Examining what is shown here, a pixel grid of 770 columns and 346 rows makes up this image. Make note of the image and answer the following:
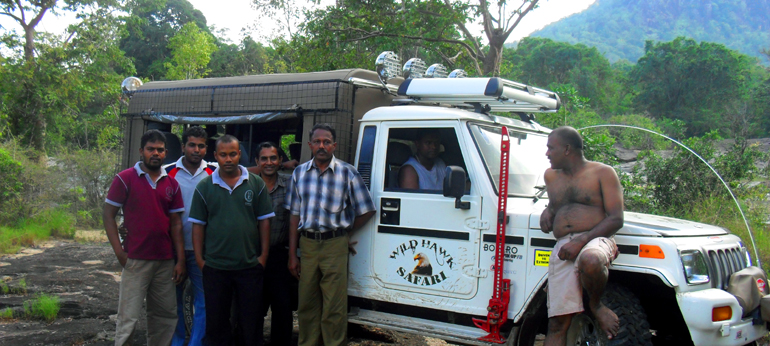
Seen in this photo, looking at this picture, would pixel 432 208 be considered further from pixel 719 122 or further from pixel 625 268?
pixel 719 122

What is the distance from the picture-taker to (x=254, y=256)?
14.3ft

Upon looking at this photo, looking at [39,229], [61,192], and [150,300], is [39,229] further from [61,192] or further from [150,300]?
[150,300]

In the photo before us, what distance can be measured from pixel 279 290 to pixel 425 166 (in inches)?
60.6

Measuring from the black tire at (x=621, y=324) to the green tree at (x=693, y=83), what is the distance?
1470 inches

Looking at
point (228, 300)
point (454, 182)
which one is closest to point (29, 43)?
point (228, 300)

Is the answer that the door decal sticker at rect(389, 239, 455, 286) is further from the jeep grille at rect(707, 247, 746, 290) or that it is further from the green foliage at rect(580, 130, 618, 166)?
the green foliage at rect(580, 130, 618, 166)

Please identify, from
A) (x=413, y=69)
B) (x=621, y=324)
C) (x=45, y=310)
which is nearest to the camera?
(x=621, y=324)

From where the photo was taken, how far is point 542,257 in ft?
12.6

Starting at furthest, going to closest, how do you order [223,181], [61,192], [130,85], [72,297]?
[61,192] → [72,297] → [130,85] → [223,181]

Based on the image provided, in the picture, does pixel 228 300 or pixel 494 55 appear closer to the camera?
pixel 228 300

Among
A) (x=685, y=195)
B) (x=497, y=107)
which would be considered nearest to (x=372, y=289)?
(x=497, y=107)

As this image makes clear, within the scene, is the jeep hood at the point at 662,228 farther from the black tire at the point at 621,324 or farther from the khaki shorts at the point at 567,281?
the black tire at the point at 621,324

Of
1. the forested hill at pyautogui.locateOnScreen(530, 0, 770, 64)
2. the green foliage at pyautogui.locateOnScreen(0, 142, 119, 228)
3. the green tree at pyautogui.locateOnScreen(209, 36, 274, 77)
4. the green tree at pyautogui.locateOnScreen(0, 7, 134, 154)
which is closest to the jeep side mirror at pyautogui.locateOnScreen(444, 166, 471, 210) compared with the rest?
the green foliage at pyautogui.locateOnScreen(0, 142, 119, 228)

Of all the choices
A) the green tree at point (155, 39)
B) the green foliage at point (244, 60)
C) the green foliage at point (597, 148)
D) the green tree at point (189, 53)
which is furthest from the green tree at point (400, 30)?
the green tree at point (155, 39)
